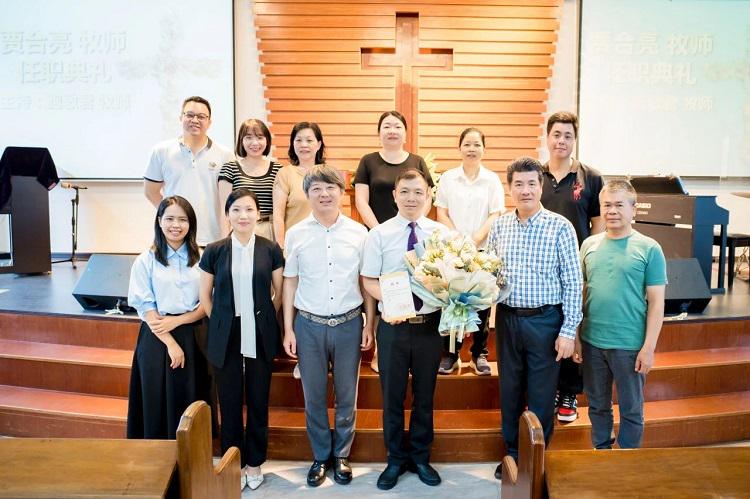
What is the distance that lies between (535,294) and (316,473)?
4.26 feet

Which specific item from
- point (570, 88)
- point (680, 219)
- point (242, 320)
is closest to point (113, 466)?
point (242, 320)

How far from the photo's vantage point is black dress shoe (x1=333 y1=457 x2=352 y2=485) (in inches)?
98.3

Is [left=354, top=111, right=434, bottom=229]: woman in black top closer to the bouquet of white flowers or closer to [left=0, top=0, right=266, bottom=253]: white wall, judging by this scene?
the bouquet of white flowers

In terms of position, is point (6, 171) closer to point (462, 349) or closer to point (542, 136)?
point (462, 349)

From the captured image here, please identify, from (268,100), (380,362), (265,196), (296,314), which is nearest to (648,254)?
(380,362)

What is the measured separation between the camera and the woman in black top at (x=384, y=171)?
2.88 metres

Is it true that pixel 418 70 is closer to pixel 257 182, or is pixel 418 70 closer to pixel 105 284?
Result: pixel 257 182

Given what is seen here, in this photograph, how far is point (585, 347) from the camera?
2.40m

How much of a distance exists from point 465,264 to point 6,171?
5.01 m

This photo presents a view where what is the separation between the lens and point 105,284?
3.58 metres

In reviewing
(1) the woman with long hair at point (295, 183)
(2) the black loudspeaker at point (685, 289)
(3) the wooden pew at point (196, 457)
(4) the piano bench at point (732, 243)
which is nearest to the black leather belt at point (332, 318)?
(1) the woman with long hair at point (295, 183)

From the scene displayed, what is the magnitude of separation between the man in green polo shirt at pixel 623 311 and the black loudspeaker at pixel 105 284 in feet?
9.27

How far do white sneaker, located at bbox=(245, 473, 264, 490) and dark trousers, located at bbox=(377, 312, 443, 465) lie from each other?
609 millimetres

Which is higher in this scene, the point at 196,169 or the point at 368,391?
the point at 196,169
